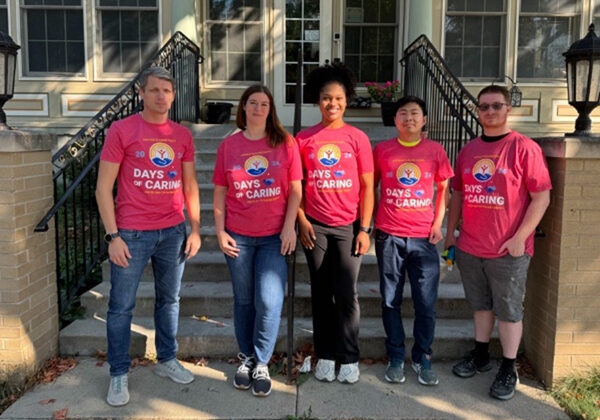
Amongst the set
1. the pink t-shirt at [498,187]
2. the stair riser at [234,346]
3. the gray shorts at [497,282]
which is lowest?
the stair riser at [234,346]

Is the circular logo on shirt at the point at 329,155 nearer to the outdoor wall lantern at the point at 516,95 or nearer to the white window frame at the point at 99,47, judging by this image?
the outdoor wall lantern at the point at 516,95

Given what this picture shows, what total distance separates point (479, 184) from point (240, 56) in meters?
5.69

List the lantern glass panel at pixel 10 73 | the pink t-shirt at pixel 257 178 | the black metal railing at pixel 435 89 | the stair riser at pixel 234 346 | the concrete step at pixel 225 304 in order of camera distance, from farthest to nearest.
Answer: the black metal railing at pixel 435 89, the concrete step at pixel 225 304, the stair riser at pixel 234 346, the lantern glass panel at pixel 10 73, the pink t-shirt at pixel 257 178

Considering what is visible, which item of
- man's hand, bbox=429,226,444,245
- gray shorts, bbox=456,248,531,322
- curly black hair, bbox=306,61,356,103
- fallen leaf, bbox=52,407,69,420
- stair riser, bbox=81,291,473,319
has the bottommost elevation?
fallen leaf, bbox=52,407,69,420

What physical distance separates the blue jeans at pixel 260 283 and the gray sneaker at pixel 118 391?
0.76 metres

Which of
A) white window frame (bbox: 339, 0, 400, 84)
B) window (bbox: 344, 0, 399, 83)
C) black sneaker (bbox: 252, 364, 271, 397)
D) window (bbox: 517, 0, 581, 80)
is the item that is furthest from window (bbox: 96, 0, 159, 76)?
black sneaker (bbox: 252, 364, 271, 397)

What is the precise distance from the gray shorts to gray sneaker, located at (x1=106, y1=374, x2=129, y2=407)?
83.1 inches

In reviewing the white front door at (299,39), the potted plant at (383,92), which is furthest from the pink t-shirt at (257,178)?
the white front door at (299,39)

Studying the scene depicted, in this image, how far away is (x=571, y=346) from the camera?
312cm

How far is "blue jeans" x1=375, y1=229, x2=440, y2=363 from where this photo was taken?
3037 mm

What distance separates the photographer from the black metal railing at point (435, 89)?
5.39 metres

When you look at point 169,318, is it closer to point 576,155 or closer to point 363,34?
point 576,155

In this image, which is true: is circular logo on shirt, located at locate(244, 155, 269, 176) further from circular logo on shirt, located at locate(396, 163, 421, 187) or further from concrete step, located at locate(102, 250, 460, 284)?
concrete step, located at locate(102, 250, 460, 284)

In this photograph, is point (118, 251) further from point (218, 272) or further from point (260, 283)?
point (218, 272)
